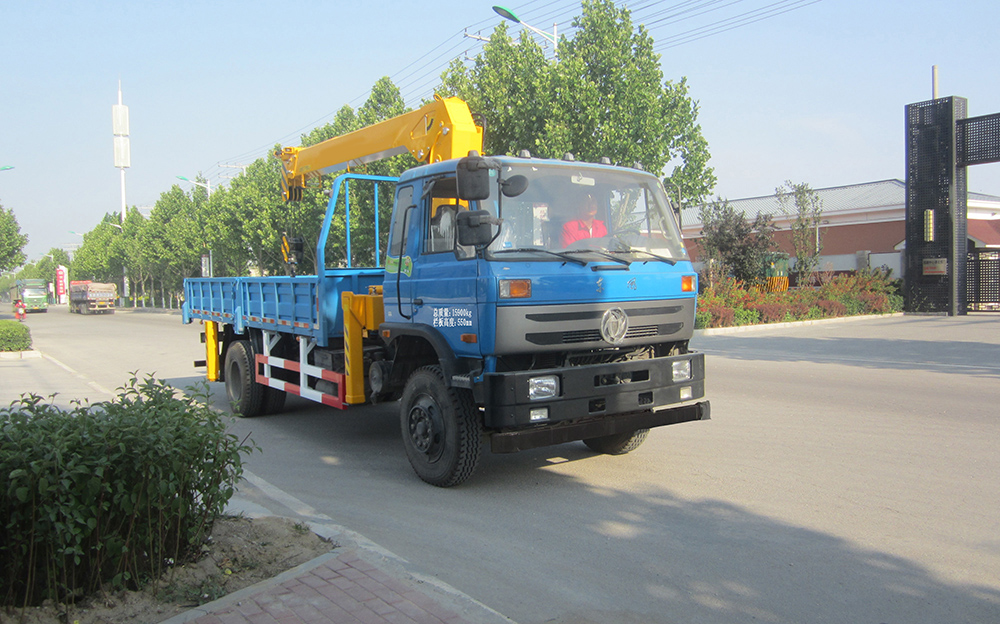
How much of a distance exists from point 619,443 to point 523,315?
85.3 inches

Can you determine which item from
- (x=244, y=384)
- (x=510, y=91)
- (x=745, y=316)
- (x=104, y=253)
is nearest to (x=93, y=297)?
(x=104, y=253)

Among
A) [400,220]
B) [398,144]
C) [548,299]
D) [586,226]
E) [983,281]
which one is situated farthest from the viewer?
[983,281]

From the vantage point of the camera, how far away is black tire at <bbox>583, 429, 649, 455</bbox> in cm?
676

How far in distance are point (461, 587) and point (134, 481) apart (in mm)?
1758

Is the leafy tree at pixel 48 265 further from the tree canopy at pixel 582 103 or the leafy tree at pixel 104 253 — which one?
the tree canopy at pixel 582 103

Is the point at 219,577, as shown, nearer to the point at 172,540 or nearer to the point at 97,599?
the point at 172,540

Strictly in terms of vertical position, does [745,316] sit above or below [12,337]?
above

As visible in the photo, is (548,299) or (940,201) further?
(940,201)

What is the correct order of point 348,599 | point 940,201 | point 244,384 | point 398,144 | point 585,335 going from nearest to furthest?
point 348,599 → point 585,335 → point 398,144 → point 244,384 → point 940,201

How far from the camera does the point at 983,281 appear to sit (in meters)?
28.6

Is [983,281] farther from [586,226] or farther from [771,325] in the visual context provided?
[586,226]

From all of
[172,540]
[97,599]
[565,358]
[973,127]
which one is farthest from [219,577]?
[973,127]

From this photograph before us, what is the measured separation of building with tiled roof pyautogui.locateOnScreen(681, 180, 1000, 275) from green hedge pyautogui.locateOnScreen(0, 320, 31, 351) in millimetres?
29176

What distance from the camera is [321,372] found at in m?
7.52
